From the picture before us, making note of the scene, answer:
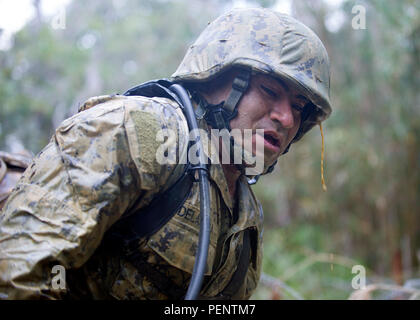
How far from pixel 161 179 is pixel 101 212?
11.3 inches

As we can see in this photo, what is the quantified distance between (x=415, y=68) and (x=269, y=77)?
17.2 feet

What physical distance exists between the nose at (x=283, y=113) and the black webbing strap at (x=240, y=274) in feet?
2.05

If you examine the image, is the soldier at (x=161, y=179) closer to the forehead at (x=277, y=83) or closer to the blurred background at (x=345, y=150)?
the forehead at (x=277, y=83)

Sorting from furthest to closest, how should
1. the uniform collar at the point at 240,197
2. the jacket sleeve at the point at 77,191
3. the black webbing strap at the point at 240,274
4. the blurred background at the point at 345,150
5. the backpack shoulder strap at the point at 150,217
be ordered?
the blurred background at the point at 345,150 < the black webbing strap at the point at 240,274 < the uniform collar at the point at 240,197 < the backpack shoulder strap at the point at 150,217 < the jacket sleeve at the point at 77,191

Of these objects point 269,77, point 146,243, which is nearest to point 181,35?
point 269,77

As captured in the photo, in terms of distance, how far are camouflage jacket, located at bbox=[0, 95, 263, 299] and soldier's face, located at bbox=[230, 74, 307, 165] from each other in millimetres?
316

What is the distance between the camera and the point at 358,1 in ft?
21.0

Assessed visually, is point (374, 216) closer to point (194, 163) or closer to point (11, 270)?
point (194, 163)

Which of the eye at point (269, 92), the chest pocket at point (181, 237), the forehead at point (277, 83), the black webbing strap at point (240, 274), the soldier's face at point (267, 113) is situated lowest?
the black webbing strap at point (240, 274)

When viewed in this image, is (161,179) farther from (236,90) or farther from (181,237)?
(236,90)

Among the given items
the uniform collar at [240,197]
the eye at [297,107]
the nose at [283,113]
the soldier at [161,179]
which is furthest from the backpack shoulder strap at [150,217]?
the eye at [297,107]

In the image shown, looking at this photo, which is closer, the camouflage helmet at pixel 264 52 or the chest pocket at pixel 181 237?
the chest pocket at pixel 181 237

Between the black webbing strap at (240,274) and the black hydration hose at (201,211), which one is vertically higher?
the black hydration hose at (201,211)

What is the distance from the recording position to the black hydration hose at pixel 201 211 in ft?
4.75
